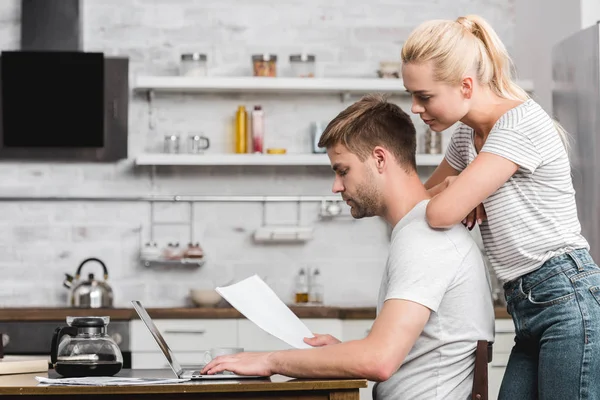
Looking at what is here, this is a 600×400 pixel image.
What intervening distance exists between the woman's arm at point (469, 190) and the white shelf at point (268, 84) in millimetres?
2786

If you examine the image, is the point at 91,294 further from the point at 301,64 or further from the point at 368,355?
the point at 368,355

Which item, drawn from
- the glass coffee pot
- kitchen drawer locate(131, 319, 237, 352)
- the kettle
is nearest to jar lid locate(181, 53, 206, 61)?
the kettle

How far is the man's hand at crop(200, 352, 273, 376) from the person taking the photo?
177cm

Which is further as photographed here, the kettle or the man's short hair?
Result: the kettle

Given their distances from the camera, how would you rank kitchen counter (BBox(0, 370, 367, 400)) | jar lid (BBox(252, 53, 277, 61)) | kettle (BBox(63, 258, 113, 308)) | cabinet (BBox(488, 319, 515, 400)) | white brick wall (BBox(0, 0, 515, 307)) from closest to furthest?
kitchen counter (BBox(0, 370, 367, 400)) → cabinet (BBox(488, 319, 515, 400)) → kettle (BBox(63, 258, 113, 308)) → jar lid (BBox(252, 53, 277, 61)) → white brick wall (BBox(0, 0, 515, 307))

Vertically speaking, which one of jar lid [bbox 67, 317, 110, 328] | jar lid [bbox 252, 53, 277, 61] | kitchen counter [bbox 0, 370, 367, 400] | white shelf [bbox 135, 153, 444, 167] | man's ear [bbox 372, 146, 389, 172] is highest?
jar lid [bbox 252, 53, 277, 61]

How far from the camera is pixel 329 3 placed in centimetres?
503

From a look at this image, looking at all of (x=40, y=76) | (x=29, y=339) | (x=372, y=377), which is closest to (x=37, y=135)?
(x=40, y=76)

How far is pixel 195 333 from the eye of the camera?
4246mm

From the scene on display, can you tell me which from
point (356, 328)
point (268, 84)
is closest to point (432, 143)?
point (268, 84)

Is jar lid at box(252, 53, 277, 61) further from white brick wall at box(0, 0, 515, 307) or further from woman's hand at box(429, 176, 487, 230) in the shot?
woman's hand at box(429, 176, 487, 230)

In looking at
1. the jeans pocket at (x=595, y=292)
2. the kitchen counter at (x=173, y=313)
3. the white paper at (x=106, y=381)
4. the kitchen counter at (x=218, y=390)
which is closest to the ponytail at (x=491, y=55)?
the jeans pocket at (x=595, y=292)

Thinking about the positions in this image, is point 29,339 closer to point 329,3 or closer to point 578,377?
point 329,3

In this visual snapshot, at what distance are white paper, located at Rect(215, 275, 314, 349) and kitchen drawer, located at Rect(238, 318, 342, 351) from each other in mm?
2310
